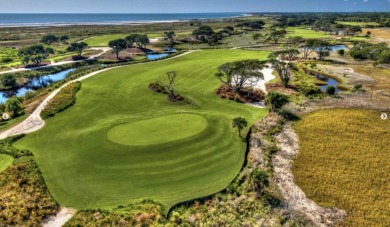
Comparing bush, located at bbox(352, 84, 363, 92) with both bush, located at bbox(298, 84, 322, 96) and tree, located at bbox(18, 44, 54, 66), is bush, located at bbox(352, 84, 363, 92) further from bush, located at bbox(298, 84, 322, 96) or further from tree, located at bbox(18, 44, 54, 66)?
tree, located at bbox(18, 44, 54, 66)

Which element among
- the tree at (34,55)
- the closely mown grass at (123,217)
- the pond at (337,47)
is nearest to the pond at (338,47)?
the pond at (337,47)

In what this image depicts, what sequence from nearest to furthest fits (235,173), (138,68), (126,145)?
(235,173)
(126,145)
(138,68)

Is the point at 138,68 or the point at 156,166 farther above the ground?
the point at 138,68

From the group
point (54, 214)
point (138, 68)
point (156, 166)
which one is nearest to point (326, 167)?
point (156, 166)

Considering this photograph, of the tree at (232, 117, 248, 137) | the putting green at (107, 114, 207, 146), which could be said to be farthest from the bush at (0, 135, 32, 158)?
the tree at (232, 117, 248, 137)

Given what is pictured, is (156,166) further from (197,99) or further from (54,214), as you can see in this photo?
(197,99)

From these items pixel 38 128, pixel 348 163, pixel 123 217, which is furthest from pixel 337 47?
pixel 123 217
